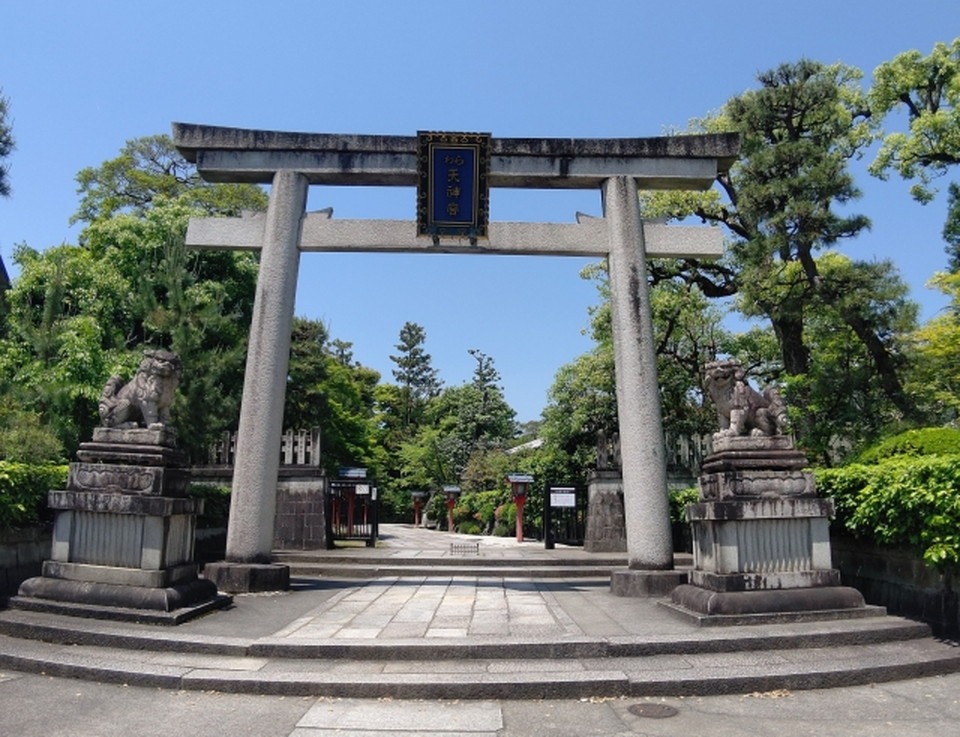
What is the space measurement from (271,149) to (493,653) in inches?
299

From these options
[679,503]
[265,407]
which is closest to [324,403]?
[679,503]

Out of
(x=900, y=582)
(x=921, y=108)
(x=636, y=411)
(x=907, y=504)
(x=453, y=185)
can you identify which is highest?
(x=921, y=108)

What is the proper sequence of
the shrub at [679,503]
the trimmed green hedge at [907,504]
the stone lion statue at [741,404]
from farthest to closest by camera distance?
the shrub at [679,503], the stone lion statue at [741,404], the trimmed green hedge at [907,504]

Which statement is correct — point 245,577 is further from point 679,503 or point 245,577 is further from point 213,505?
point 679,503

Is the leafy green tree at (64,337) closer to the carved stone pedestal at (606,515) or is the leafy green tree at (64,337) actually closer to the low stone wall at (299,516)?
the low stone wall at (299,516)

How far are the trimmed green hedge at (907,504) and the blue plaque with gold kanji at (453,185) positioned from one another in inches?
227

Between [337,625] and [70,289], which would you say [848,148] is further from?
[70,289]

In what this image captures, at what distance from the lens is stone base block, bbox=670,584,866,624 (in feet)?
21.7

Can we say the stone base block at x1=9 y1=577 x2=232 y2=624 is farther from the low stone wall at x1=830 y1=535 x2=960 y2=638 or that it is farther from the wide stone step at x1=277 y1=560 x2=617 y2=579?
the low stone wall at x1=830 y1=535 x2=960 y2=638

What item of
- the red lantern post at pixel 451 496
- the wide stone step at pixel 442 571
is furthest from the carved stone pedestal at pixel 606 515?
the red lantern post at pixel 451 496

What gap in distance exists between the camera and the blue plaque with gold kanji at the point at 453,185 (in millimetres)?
10008

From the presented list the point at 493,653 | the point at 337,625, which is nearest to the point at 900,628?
the point at 493,653

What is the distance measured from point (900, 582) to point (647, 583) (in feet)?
9.25

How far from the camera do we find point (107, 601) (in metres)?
6.92
